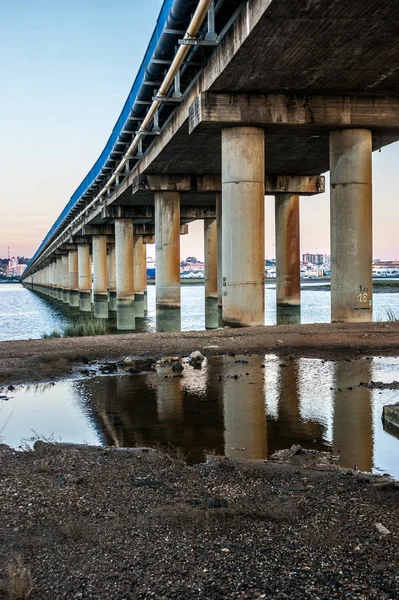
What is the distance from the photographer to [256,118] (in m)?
21.5

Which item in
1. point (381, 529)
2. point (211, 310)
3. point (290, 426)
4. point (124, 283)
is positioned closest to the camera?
point (381, 529)

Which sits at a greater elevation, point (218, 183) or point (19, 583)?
point (218, 183)

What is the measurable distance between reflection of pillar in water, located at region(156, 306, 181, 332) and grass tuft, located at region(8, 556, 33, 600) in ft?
102

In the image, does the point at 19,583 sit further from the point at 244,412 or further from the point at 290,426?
the point at 244,412

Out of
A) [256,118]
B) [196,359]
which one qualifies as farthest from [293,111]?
[196,359]

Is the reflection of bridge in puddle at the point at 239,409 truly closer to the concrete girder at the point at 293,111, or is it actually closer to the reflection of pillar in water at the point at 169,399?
the reflection of pillar in water at the point at 169,399

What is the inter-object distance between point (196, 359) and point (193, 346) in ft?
7.73

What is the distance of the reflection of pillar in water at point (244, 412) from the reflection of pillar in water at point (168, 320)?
21490mm

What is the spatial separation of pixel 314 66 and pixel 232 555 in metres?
17.2

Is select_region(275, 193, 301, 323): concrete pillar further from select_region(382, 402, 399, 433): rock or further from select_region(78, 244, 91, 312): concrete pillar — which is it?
select_region(78, 244, 91, 312): concrete pillar

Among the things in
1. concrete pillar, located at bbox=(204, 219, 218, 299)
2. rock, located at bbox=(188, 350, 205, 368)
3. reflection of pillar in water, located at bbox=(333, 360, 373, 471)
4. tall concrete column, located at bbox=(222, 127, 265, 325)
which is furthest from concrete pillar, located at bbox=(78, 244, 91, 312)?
reflection of pillar in water, located at bbox=(333, 360, 373, 471)

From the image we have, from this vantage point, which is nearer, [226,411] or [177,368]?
[226,411]

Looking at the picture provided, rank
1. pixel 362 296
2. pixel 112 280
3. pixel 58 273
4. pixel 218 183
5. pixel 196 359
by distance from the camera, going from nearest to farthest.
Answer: pixel 196 359
pixel 362 296
pixel 218 183
pixel 112 280
pixel 58 273

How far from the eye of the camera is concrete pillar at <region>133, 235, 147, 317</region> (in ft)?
205
